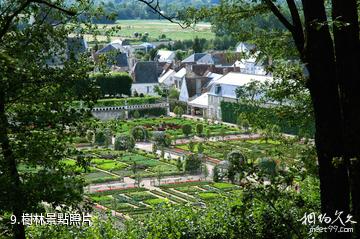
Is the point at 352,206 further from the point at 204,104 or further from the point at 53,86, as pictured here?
the point at 204,104

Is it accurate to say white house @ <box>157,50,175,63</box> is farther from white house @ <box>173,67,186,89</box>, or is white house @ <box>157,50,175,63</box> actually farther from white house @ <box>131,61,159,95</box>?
white house @ <box>131,61,159,95</box>

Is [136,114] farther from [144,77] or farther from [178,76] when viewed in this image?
[178,76]

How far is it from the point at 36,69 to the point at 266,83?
237 cm

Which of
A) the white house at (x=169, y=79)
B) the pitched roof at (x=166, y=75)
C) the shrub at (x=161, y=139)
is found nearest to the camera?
the shrub at (x=161, y=139)

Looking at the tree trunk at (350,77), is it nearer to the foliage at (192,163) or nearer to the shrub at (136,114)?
the foliage at (192,163)

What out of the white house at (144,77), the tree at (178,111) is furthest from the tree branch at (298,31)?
the white house at (144,77)

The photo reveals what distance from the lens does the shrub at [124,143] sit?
1150 inches

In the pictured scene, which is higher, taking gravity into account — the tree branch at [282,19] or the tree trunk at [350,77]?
the tree branch at [282,19]

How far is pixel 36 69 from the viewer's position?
510 centimetres

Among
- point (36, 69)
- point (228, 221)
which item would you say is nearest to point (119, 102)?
point (228, 221)

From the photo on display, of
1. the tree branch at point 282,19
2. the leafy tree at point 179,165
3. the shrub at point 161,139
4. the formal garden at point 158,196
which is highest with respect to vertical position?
the tree branch at point 282,19

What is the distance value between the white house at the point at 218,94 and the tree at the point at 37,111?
32.9m

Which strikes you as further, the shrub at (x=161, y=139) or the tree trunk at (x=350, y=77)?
the shrub at (x=161, y=139)

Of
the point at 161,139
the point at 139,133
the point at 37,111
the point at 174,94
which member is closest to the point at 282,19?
the point at 37,111
